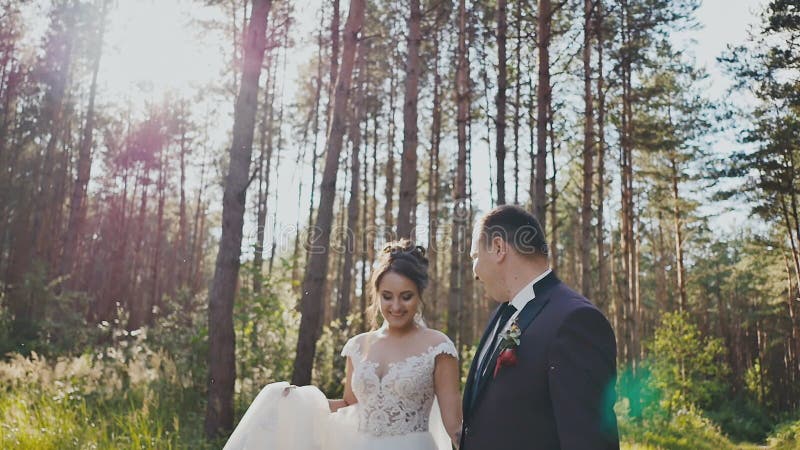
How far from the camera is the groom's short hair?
102 inches

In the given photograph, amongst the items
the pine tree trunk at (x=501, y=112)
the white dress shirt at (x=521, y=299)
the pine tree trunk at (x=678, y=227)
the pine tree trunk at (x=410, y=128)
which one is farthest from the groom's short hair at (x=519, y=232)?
the pine tree trunk at (x=678, y=227)

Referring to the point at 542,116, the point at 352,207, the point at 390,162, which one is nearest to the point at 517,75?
the point at 352,207

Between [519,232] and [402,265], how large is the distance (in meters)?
1.65

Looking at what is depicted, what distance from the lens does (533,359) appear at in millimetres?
2254

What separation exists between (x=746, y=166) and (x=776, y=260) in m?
7.60

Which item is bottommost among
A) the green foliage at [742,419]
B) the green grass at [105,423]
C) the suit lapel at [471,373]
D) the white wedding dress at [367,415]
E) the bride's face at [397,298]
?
A: the green foliage at [742,419]

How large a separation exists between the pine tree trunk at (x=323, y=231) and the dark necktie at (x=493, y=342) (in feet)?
22.2

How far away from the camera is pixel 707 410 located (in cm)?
2459

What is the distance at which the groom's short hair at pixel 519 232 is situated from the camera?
8.49ft

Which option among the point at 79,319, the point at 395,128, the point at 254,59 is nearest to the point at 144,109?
the point at 395,128

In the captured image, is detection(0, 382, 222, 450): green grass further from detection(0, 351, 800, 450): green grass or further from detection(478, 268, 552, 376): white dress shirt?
detection(478, 268, 552, 376): white dress shirt

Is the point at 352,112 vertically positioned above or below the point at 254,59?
above

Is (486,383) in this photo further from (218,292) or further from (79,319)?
(79,319)

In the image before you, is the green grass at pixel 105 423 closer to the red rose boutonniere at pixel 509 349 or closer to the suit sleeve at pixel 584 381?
the red rose boutonniere at pixel 509 349
